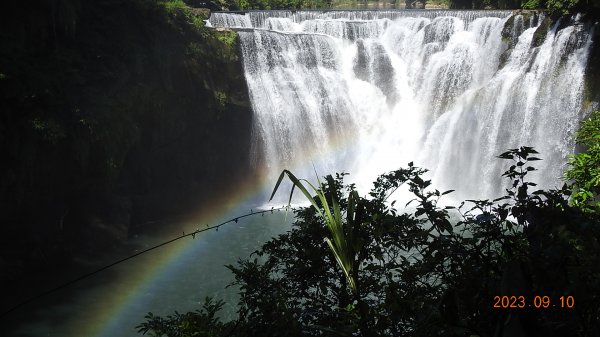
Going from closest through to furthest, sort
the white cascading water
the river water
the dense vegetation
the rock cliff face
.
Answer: the dense vegetation, the rock cliff face, the river water, the white cascading water

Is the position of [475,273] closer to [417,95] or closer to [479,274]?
[479,274]

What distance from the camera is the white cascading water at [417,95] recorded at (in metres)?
17.8

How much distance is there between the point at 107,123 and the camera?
1380cm

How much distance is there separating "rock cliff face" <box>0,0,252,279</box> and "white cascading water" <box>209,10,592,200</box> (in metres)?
1.85

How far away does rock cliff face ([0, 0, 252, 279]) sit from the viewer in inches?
475

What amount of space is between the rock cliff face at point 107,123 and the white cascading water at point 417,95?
1.85 meters
